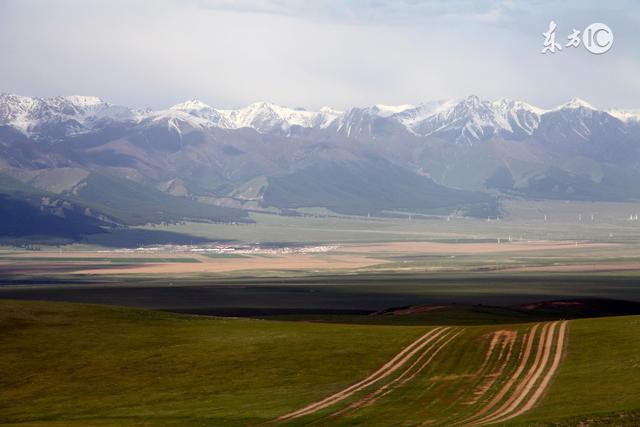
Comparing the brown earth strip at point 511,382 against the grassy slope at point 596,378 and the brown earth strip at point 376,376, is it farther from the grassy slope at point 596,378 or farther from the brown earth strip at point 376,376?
the brown earth strip at point 376,376

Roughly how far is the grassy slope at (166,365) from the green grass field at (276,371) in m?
0.09

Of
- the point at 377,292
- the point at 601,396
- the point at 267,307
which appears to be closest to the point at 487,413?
the point at 601,396

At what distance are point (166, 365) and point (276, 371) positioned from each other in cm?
686

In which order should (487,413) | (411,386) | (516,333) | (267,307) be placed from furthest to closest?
1. (267,307)
2. (516,333)
3. (411,386)
4. (487,413)

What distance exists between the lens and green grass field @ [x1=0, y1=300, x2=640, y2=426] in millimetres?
55562

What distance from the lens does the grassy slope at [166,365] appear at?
59.7 m

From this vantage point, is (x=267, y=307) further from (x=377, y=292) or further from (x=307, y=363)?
(x=307, y=363)

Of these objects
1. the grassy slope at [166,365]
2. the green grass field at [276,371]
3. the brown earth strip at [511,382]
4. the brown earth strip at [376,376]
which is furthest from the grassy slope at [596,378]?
the grassy slope at [166,365]

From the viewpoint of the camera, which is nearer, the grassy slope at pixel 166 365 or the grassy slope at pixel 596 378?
the grassy slope at pixel 596 378

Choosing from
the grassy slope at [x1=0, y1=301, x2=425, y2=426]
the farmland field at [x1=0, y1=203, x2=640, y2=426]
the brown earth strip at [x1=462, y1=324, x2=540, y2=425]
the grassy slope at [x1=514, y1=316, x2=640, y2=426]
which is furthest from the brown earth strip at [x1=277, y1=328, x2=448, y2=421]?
the grassy slope at [x1=514, y1=316, x2=640, y2=426]

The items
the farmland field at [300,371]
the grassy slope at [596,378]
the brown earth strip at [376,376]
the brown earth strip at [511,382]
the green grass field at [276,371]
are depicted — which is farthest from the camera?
the brown earth strip at [376,376]

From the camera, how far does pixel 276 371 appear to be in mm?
68375

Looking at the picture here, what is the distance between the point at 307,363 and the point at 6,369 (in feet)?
56.6

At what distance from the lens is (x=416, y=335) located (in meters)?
79.1
